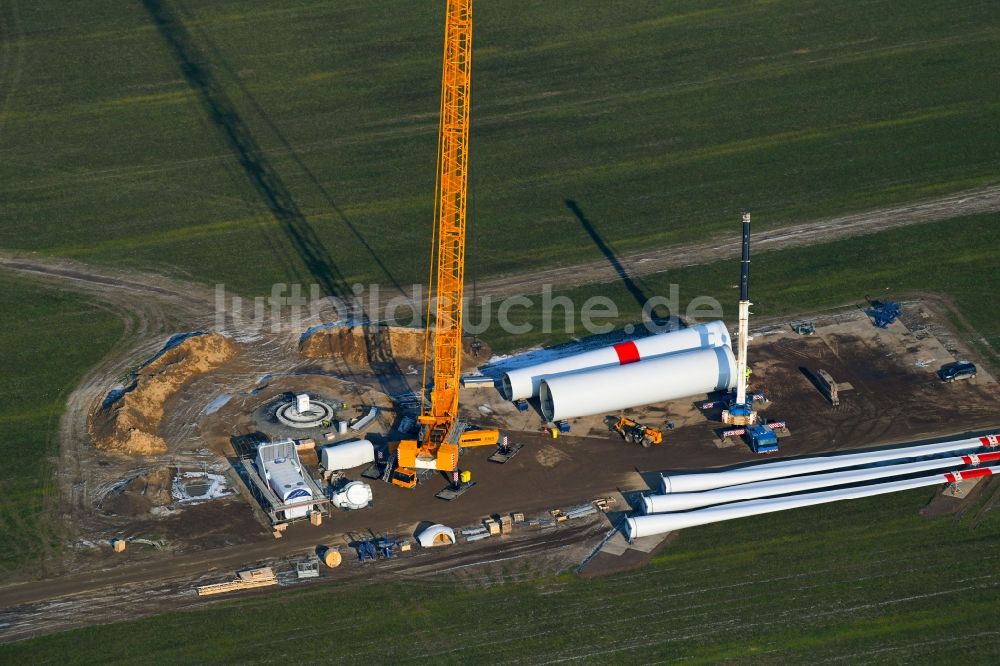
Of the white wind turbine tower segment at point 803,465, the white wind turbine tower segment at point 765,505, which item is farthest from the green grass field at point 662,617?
the white wind turbine tower segment at point 803,465

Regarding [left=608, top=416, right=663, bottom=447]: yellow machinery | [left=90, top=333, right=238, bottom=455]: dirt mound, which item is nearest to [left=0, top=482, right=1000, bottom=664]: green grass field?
[left=608, top=416, right=663, bottom=447]: yellow machinery

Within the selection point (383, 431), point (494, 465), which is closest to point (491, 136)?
point (383, 431)

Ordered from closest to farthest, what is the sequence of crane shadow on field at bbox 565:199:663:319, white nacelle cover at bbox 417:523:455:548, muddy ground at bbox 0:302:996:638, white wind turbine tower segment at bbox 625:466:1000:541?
muddy ground at bbox 0:302:996:638 < white wind turbine tower segment at bbox 625:466:1000:541 < white nacelle cover at bbox 417:523:455:548 < crane shadow on field at bbox 565:199:663:319

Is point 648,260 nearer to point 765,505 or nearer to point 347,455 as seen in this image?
point 765,505

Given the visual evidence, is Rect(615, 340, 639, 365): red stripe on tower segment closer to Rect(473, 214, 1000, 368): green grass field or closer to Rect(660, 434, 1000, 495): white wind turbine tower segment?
Rect(473, 214, 1000, 368): green grass field

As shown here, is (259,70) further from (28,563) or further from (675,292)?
(28,563)

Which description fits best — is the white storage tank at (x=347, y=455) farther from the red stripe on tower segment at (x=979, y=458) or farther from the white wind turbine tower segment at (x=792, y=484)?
the red stripe on tower segment at (x=979, y=458)

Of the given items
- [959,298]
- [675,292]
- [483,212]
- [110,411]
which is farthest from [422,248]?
[959,298]
